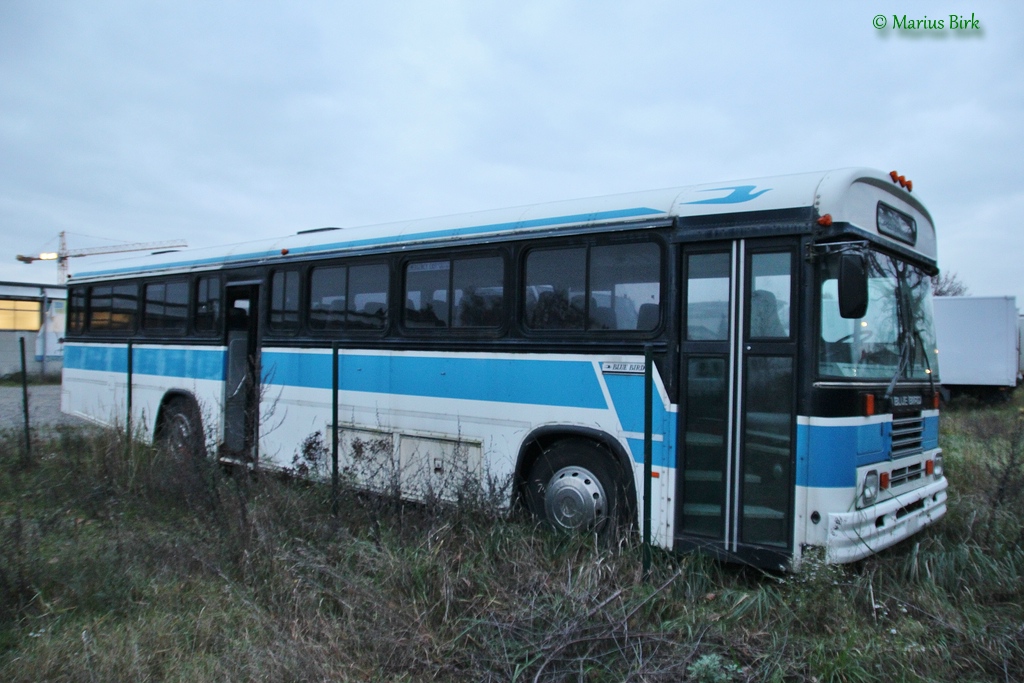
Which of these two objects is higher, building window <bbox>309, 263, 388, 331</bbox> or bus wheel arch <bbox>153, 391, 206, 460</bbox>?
building window <bbox>309, 263, 388, 331</bbox>

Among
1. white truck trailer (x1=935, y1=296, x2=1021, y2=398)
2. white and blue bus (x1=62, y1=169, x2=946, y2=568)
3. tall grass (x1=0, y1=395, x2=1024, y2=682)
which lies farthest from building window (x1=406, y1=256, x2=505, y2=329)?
white truck trailer (x1=935, y1=296, x2=1021, y2=398)

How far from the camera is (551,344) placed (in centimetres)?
634

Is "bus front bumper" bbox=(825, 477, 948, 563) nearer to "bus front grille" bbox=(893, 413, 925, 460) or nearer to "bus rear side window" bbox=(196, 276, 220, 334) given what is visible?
"bus front grille" bbox=(893, 413, 925, 460)

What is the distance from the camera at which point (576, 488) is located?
6059 millimetres

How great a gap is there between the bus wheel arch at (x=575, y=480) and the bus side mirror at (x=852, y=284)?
195 cm

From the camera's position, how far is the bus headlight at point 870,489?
204 inches

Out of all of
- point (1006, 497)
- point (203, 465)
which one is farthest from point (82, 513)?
point (1006, 497)

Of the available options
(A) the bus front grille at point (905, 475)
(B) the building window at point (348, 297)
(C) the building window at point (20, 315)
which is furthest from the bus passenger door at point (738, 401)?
(C) the building window at point (20, 315)

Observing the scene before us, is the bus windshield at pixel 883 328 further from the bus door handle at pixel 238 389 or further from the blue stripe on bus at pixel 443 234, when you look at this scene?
the bus door handle at pixel 238 389

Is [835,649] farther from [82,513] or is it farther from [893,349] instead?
[82,513]

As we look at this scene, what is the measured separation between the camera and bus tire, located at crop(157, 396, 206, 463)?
7059mm

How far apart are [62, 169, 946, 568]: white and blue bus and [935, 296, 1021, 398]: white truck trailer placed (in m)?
17.8

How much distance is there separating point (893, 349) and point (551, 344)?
2649 millimetres

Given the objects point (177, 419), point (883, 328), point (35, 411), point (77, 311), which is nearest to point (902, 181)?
point (883, 328)
